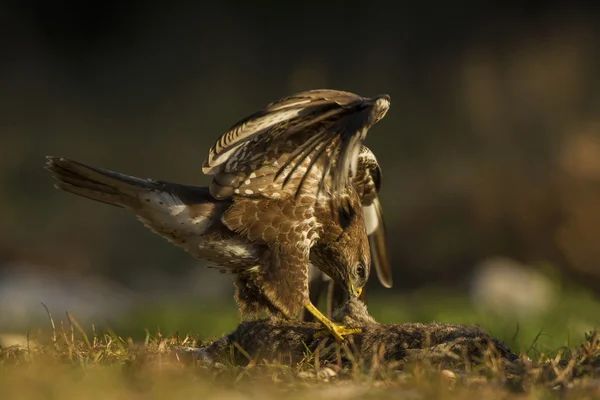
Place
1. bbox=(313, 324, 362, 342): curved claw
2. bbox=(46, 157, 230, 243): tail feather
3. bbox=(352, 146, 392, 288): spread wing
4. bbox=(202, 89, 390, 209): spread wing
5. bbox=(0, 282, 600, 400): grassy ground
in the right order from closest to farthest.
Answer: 1. bbox=(0, 282, 600, 400): grassy ground
2. bbox=(313, 324, 362, 342): curved claw
3. bbox=(202, 89, 390, 209): spread wing
4. bbox=(46, 157, 230, 243): tail feather
5. bbox=(352, 146, 392, 288): spread wing

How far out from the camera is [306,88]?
16.5m

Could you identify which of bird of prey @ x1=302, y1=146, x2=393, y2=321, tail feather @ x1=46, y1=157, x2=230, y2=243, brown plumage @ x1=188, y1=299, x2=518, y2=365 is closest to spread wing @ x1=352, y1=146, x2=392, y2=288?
bird of prey @ x1=302, y1=146, x2=393, y2=321

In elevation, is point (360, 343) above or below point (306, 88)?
below

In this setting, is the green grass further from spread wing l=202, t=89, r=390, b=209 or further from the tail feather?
spread wing l=202, t=89, r=390, b=209

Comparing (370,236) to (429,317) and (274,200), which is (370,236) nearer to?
(429,317)

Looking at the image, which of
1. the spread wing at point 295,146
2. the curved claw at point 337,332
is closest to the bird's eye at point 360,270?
the spread wing at point 295,146

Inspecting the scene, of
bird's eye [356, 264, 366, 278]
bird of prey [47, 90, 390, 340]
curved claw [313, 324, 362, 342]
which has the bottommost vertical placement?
curved claw [313, 324, 362, 342]

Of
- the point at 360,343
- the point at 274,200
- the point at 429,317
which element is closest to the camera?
the point at 360,343

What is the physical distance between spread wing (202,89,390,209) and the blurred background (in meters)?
7.02

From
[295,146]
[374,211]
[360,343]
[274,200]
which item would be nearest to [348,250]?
[274,200]

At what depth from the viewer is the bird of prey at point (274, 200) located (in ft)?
16.9

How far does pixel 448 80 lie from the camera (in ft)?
55.0

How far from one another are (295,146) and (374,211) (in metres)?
1.57

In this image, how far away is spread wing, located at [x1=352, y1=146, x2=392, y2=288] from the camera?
656 centimetres
